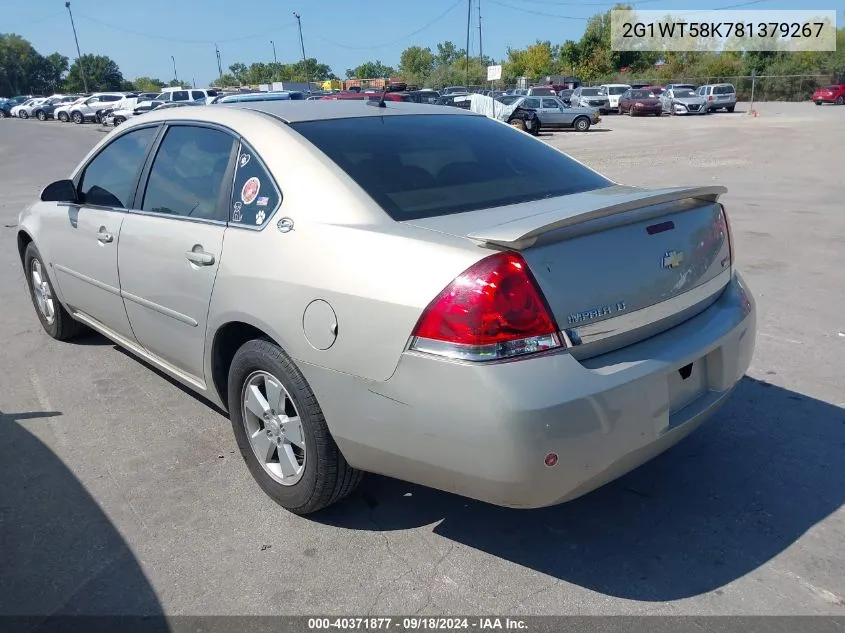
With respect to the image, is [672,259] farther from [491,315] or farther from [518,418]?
[518,418]

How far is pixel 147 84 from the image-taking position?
124 meters

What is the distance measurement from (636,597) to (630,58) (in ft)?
267

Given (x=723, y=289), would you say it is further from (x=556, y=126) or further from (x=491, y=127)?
(x=556, y=126)

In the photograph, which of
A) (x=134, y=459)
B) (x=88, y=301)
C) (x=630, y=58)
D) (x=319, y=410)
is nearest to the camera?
(x=319, y=410)

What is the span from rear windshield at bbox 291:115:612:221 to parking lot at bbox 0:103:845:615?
134 centimetres

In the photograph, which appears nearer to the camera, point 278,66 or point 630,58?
point 630,58

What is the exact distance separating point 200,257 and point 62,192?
1.78 meters

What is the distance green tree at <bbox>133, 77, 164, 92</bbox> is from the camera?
118562 mm

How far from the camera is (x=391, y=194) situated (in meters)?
2.90

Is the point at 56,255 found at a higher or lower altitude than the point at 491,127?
lower

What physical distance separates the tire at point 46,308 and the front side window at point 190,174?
5.86 ft

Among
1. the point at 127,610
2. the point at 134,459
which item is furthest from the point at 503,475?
the point at 134,459

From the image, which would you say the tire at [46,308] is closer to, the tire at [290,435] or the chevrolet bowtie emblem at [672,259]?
the tire at [290,435]

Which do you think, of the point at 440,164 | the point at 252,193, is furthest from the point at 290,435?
the point at 440,164
